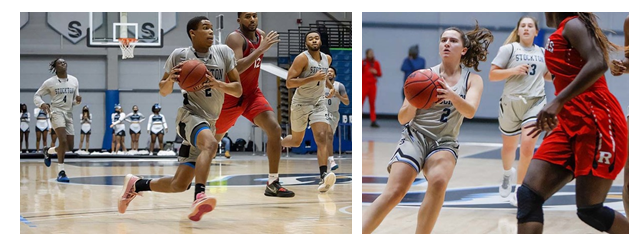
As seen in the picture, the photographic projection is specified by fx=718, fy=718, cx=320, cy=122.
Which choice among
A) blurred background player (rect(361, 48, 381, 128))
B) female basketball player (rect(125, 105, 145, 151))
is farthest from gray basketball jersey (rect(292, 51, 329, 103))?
female basketball player (rect(125, 105, 145, 151))

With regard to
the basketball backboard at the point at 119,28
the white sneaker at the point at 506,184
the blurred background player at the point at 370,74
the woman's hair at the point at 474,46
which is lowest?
the white sneaker at the point at 506,184

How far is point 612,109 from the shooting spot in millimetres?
3584

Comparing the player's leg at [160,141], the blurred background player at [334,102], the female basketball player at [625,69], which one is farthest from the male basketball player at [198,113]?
the player's leg at [160,141]

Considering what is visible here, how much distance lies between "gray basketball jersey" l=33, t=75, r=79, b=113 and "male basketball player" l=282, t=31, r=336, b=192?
334 cm

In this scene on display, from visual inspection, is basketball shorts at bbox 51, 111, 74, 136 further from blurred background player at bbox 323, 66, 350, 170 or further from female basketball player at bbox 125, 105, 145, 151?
female basketball player at bbox 125, 105, 145, 151

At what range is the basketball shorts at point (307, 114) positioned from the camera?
7.03 meters

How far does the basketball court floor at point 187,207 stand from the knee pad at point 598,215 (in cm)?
155

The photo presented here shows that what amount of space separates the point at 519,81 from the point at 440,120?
2093mm

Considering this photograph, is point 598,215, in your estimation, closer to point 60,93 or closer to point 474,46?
point 474,46

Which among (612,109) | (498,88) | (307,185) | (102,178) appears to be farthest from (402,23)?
(612,109)

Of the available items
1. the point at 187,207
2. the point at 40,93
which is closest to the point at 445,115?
the point at 187,207

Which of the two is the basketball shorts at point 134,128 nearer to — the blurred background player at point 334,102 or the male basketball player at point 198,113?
the blurred background player at point 334,102

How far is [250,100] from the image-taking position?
6.30m
